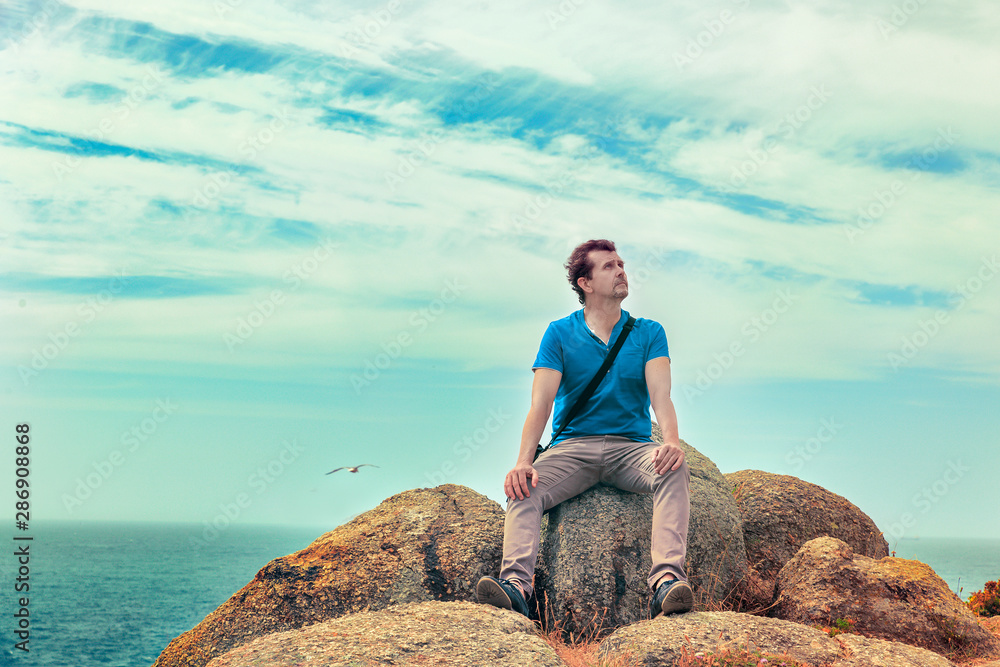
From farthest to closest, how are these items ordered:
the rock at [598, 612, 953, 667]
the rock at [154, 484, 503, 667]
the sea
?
the sea < the rock at [154, 484, 503, 667] < the rock at [598, 612, 953, 667]

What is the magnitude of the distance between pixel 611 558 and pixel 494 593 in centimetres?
121

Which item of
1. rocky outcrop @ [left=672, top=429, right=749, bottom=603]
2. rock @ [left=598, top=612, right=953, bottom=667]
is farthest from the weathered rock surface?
rock @ [left=598, top=612, right=953, bottom=667]

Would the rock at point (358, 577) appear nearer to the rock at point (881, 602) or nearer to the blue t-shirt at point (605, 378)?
the blue t-shirt at point (605, 378)

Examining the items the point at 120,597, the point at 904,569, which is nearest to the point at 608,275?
the point at 904,569

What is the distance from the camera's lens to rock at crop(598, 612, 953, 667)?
6074mm

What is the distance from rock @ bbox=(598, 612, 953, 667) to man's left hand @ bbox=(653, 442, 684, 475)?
129 cm

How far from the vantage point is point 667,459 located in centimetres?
714

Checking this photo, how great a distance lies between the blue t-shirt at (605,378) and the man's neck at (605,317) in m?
0.10

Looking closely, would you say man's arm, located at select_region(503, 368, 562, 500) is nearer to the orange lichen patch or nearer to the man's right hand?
the man's right hand

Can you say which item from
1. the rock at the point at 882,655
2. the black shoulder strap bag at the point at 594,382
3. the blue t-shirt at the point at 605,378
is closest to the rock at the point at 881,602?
the rock at the point at 882,655

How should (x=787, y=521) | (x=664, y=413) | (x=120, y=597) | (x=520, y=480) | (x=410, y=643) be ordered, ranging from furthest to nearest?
(x=120, y=597) < (x=787, y=521) < (x=664, y=413) < (x=520, y=480) < (x=410, y=643)

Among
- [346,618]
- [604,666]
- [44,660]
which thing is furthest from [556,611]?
[44,660]

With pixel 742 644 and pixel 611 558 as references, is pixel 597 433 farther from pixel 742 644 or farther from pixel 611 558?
pixel 742 644

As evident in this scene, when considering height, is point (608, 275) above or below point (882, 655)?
above
